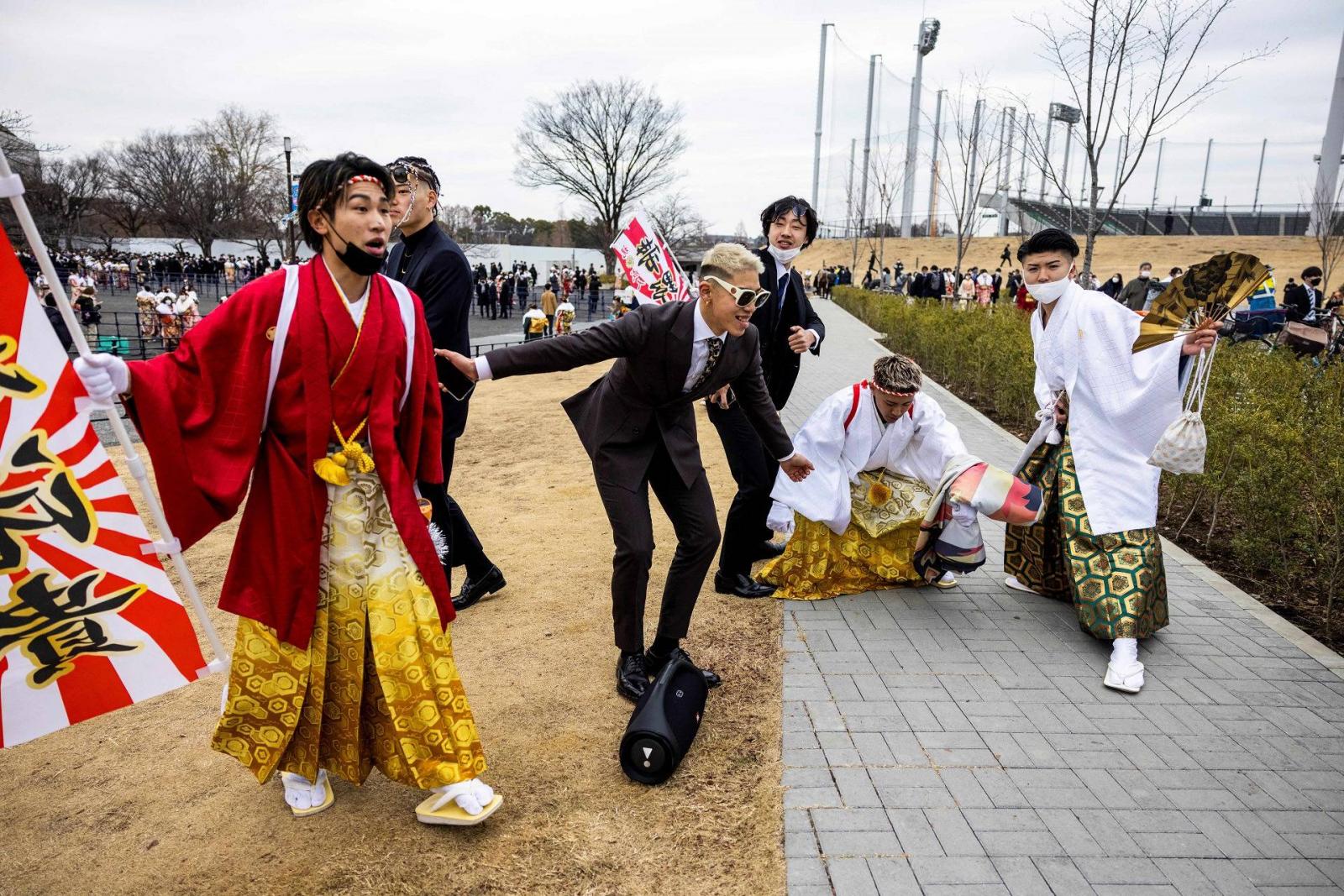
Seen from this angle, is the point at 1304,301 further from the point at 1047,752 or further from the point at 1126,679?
the point at 1047,752

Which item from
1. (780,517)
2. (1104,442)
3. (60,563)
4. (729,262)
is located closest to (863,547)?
(780,517)

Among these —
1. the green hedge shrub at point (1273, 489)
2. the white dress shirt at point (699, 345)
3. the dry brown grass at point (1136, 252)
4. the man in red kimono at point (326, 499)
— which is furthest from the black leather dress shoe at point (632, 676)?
the dry brown grass at point (1136, 252)

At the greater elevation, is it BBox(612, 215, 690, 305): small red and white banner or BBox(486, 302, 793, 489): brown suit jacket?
BBox(612, 215, 690, 305): small red and white banner

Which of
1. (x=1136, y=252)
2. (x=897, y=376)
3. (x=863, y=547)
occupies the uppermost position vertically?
(x=1136, y=252)

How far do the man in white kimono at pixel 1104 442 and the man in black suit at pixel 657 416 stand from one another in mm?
1666

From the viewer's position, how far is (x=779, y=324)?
494 centimetres

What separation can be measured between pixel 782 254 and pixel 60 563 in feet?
11.9

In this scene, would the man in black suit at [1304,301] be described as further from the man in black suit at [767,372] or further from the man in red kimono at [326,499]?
the man in red kimono at [326,499]

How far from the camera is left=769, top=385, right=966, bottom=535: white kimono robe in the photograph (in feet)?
14.8

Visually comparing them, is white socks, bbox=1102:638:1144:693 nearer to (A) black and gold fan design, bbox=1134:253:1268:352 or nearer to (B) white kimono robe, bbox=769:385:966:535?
(B) white kimono robe, bbox=769:385:966:535

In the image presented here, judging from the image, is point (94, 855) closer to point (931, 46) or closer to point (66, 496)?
point (66, 496)

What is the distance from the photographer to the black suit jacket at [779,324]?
4812 millimetres

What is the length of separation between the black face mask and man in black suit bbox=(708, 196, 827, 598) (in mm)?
2257

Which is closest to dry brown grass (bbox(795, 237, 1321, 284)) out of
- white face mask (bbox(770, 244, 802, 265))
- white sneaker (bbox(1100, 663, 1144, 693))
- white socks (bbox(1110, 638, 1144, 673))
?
white face mask (bbox(770, 244, 802, 265))
